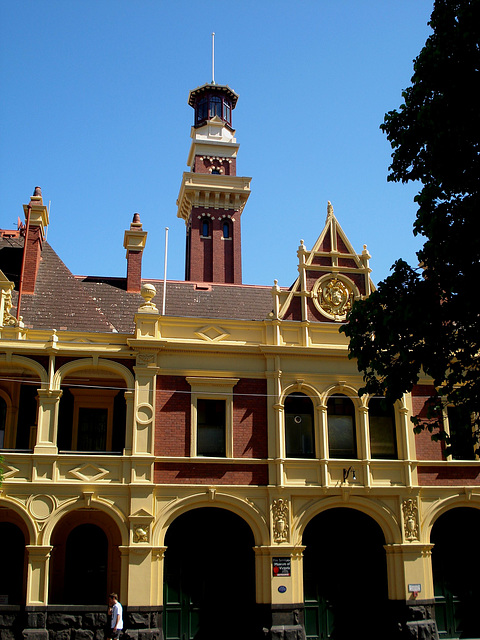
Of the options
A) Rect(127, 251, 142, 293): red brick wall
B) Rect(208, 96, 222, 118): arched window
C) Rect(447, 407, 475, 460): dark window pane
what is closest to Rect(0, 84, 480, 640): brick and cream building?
Rect(127, 251, 142, 293): red brick wall

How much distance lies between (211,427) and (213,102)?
27770 millimetres

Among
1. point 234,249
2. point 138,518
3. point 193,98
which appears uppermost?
point 193,98

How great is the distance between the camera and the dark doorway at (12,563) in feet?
80.0

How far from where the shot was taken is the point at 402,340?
16.7m

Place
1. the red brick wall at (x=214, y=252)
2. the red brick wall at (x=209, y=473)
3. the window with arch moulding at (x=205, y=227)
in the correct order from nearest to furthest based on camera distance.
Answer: the red brick wall at (x=209, y=473)
the red brick wall at (x=214, y=252)
the window with arch moulding at (x=205, y=227)

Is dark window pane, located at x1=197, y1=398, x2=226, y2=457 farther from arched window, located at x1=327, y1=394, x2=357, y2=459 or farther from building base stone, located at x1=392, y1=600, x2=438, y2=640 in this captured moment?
building base stone, located at x1=392, y1=600, x2=438, y2=640

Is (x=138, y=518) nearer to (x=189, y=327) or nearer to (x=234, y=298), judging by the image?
(x=189, y=327)

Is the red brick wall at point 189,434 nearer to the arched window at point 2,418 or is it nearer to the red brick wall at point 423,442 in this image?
the arched window at point 2,418

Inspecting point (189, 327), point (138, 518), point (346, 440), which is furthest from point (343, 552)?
point (189, 327)

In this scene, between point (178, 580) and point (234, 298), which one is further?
point (234, 298)

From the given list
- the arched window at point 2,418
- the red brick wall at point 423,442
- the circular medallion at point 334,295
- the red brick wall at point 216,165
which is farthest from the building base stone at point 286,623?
the red brick wall at point 216,165

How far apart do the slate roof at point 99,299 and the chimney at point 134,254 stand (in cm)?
45

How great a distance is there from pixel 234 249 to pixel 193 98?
12.4 meters

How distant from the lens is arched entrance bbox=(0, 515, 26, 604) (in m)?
24.4
